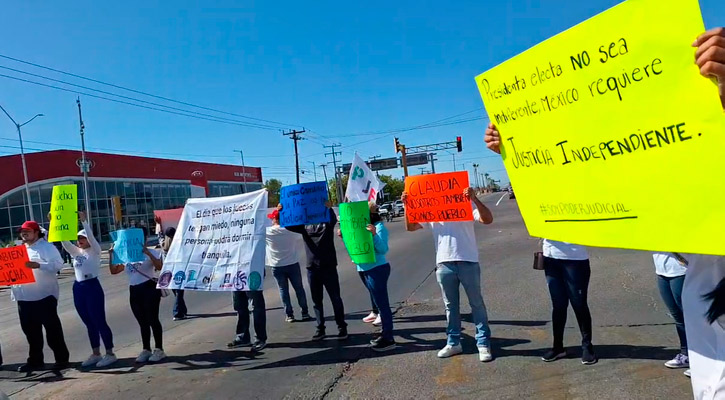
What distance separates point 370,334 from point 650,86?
581 centimetres

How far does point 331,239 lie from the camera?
282 inches

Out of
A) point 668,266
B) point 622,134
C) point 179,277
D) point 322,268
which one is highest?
point 622,134

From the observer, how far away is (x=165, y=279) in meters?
6.56

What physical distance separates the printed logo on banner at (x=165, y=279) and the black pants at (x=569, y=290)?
4.59 m

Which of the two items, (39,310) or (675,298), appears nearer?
(675,298)

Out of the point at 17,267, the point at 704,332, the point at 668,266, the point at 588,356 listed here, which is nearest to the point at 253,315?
the point at 17,267

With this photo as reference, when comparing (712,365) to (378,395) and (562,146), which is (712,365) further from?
(378,395)

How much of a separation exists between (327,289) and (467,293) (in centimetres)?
222

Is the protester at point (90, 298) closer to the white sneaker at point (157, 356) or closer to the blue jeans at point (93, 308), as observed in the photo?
the blue jeans at point (93, 308)

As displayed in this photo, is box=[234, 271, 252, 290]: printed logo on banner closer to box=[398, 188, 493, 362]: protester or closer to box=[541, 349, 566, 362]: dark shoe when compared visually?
box=[398, 188, 493, 362]: protester

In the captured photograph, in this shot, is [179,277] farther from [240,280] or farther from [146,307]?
[240,280]

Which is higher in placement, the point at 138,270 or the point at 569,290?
the point at 138,270

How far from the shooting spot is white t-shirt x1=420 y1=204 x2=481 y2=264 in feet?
17.9

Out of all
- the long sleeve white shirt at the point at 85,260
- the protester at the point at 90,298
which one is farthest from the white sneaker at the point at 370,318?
the long sleeve white shirt at the point at 85,260
